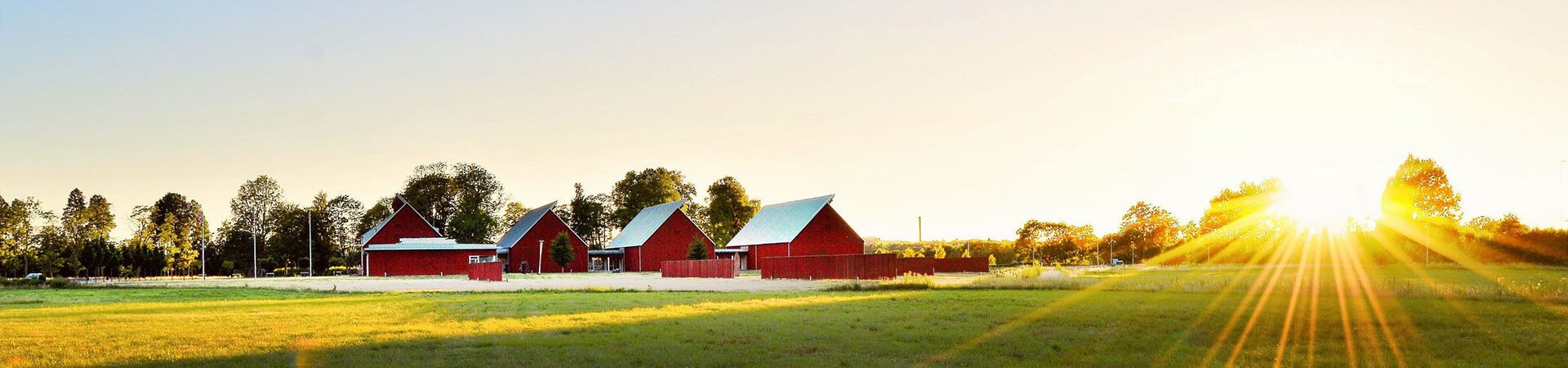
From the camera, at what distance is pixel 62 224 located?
2894 inches

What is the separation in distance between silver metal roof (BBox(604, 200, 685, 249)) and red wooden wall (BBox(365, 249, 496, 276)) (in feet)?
42.1

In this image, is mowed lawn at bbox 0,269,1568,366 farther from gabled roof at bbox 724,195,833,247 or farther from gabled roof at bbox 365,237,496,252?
gabled roof at bbox 365,237,496,252

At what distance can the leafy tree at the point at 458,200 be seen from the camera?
9250 cm

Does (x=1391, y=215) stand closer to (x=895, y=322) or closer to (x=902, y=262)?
(x=902, y=262)

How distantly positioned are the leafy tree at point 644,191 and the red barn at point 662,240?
46.8ft

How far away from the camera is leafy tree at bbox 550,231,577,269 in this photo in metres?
74.6

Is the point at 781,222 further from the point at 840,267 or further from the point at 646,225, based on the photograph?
the point at 840,267

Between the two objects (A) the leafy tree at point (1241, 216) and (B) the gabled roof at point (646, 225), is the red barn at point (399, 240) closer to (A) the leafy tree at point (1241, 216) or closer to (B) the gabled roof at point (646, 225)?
(B) the gabled roof at point (646, 225)

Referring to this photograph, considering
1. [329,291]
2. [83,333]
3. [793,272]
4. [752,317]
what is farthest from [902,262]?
A: [83,333]

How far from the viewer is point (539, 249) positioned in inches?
3147

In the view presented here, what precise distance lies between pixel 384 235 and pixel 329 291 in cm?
4261

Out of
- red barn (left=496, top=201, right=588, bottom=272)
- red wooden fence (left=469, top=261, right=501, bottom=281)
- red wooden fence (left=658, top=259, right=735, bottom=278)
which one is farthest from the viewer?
red barn (left=496, top=201, right=588, bottom=272)

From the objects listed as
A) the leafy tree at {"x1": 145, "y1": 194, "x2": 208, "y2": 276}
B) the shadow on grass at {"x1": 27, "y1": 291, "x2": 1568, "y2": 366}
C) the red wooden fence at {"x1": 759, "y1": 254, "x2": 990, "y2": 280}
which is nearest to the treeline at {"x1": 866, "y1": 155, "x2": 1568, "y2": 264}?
the red wooden fence at {"x1": 759, "y1": 254, "x2": 990, "y2": 280}

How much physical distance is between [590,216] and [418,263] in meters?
30.0
